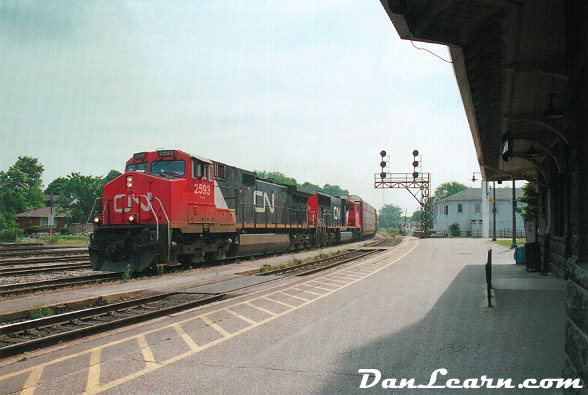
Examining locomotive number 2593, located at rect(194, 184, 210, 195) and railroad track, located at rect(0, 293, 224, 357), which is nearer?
railroad track, located at rect(0, 293, 224, 357)

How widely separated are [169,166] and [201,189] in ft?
4.70

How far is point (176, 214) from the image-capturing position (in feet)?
48.0

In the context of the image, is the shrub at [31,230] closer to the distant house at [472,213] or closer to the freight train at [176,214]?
the freight train at [176,214]

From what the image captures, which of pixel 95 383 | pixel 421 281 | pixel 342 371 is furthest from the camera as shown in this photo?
pixel 421 281

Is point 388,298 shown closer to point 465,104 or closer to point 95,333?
point 465,104

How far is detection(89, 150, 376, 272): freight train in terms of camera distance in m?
14.2

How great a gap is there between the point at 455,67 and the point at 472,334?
14.4 ft

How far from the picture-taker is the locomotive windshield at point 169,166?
15297 mm

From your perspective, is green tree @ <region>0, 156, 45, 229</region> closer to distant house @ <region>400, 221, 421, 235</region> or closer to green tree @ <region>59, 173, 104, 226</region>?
green tree @ <region>59, 173, 104, 226</region>

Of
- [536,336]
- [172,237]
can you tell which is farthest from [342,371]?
[172,237]

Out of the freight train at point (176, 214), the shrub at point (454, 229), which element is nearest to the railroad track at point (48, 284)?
the freight train at point (176, 214)

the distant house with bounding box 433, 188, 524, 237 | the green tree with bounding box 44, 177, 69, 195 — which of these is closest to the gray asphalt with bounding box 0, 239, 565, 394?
the distant house with bounding box 433, 188, 524, 237

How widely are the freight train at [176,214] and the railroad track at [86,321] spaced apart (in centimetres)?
421

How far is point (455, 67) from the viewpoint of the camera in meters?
7.43
